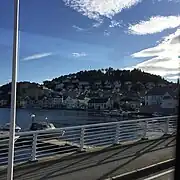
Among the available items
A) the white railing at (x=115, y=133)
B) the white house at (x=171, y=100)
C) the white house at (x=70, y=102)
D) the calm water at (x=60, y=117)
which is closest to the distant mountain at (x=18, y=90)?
the white railing at (x=115, y=133)

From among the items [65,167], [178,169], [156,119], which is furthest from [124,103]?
[178,169]

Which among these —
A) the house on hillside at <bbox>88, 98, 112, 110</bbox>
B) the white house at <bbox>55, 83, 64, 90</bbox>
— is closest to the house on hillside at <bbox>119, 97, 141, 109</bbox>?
the house on hillside at <bbox>88, 98, 112, 110</bbox>

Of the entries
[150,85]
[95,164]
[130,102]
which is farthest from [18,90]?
[130,102]

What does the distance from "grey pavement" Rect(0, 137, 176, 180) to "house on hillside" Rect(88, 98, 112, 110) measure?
48.0 ft

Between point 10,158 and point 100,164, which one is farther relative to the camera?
point 100,164

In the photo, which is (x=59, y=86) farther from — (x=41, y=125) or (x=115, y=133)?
(x=115, y=133)

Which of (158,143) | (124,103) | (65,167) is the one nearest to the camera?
(65,167)

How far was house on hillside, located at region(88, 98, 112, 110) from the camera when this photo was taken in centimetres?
2676

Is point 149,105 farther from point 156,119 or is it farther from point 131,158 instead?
point 131,158

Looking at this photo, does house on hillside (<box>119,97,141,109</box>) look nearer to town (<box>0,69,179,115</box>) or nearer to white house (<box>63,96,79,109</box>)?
town (<box>0,69,179,115</box>)

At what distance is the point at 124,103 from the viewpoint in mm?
23016

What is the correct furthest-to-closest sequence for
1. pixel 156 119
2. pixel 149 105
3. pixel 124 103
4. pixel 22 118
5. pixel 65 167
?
pixel 22 118, pixel 124 103, pixel 149 105, pixel 156 119, pixel 65 167

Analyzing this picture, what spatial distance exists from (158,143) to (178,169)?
9661 millimetres

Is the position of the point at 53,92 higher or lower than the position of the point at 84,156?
higher
